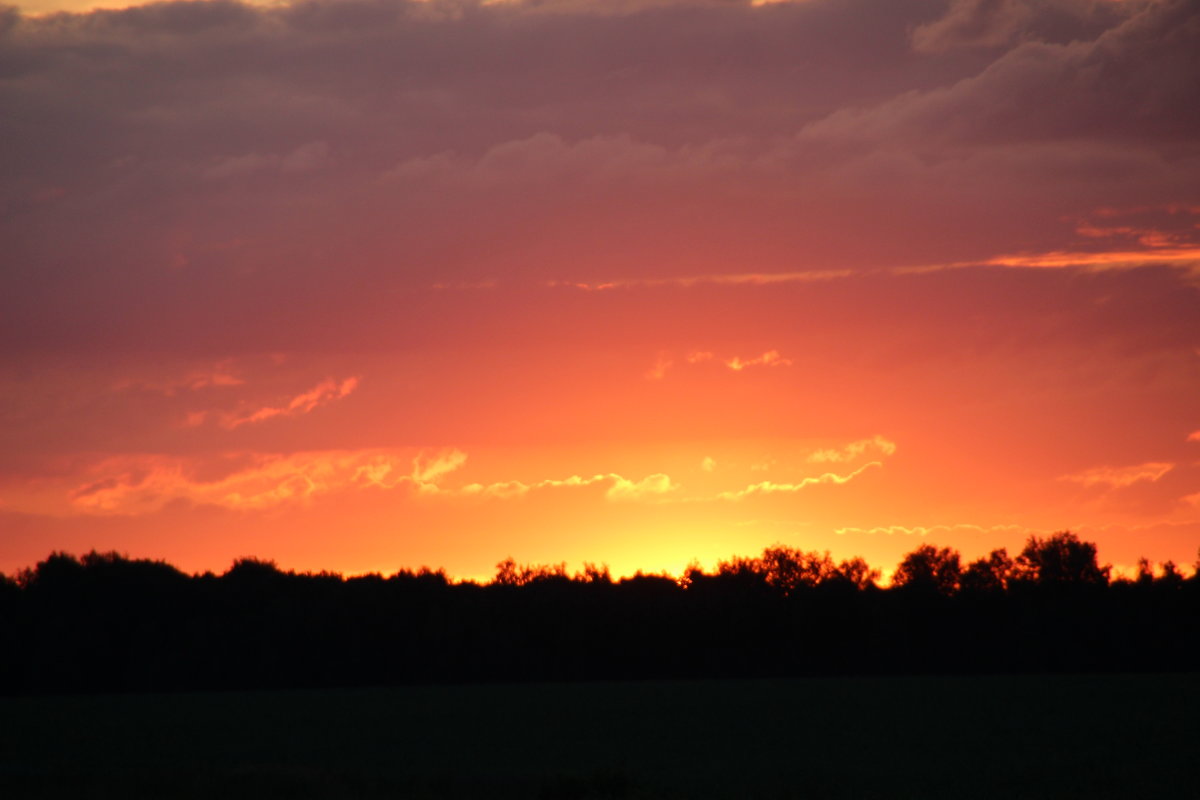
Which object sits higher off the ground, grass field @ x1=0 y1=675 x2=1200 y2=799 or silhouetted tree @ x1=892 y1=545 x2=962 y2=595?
silhouetted tree @ x1=892 y1=545 x2=962 y2=595

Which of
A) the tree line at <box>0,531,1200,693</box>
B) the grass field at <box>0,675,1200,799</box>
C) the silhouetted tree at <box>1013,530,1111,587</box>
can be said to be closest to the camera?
the grass field at <box>0,675,1200,799</box>

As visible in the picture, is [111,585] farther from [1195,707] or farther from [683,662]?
[1195,707]

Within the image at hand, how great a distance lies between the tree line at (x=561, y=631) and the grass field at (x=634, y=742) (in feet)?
53.9

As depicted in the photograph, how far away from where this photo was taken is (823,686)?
227ft

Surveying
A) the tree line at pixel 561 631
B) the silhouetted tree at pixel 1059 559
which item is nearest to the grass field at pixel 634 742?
the tree line at pixel 561 631

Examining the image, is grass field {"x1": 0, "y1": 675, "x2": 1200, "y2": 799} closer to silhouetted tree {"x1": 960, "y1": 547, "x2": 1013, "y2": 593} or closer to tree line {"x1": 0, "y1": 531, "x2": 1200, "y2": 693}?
tree line {"x1": 0, "y1": 531, "x2": 1200, "y2": 693}

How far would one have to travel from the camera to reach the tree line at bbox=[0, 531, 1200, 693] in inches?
3442

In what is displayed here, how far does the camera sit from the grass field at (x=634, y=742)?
28516 millimetres

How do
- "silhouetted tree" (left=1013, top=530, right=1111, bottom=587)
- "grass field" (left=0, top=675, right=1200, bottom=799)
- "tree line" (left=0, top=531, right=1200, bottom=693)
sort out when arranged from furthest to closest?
1. "silhouetted tree" (left=1013, top=530, right=1111, bottom=587)
2. "tree line" (left=0, top=531, right=1200, bottom=693)
3. "grass field" (left=0, top=675, right=1200, bottom=799)

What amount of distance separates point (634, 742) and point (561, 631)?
156ft

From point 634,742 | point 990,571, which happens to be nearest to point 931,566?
point 990,571

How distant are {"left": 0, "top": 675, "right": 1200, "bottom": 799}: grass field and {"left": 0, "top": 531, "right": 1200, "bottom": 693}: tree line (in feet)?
53.9

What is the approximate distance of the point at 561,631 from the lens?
295 ft


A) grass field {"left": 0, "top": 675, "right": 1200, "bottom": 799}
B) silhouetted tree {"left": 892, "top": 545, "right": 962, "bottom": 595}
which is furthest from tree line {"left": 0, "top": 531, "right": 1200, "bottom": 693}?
silhouetted tree {"left": 892, "top": 545, "right": 962, "bottom": 595}
